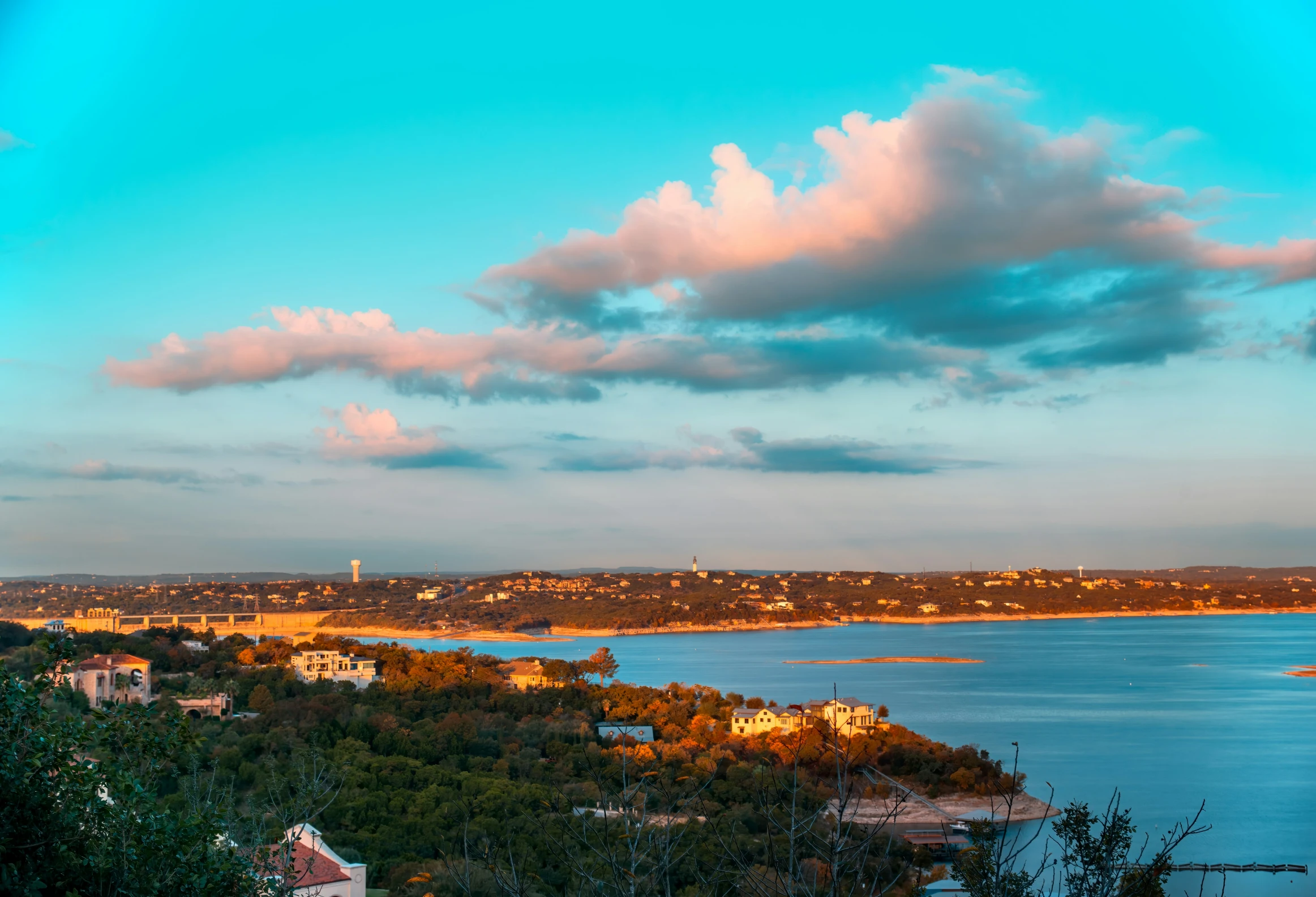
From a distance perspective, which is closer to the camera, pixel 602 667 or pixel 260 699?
pixel 260 699

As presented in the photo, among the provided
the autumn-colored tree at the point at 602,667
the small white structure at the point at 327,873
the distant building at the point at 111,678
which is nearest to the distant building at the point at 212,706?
the distant building at the point at 111,678

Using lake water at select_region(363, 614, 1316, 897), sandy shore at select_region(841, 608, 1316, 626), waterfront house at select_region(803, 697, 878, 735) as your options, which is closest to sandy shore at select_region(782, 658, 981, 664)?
lake water at select_region(363, 614, 1316, 897)

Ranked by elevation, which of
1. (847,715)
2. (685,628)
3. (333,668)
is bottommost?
(685,628)

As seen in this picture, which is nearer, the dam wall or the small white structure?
the small white structure

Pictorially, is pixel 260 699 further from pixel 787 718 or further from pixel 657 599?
pixel 657 599

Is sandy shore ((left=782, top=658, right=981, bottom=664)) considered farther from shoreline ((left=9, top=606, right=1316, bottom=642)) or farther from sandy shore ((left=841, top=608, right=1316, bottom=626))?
sandy shore ((left=841, top=608, right=1316, bottom=626))

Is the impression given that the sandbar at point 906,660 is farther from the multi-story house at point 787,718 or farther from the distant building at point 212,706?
the distant building at point 212,706

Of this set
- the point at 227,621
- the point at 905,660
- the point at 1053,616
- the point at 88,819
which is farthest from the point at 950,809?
the point at 1053,616
